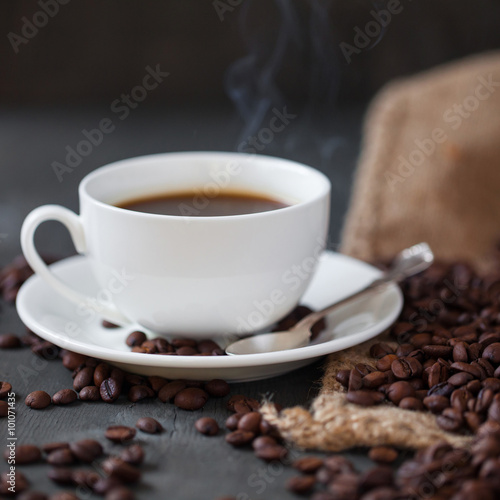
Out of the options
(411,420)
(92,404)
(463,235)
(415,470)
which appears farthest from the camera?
(463,235)

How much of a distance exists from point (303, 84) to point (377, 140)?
1.64 m

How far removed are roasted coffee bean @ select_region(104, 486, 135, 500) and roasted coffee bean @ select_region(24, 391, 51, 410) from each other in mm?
329

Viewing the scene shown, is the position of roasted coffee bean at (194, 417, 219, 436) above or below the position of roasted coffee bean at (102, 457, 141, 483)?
below

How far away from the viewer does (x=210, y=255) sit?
1.33m

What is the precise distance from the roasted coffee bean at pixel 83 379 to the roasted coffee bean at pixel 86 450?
23 cm

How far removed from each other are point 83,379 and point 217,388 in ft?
0.88

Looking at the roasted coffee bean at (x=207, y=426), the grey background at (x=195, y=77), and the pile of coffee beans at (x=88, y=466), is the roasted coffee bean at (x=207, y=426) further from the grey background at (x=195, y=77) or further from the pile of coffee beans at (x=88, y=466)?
the grey background at (x=195, y=77)

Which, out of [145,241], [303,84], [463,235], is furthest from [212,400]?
[303,84]

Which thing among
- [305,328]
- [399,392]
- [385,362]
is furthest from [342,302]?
[399,392]

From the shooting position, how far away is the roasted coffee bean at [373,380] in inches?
50.5

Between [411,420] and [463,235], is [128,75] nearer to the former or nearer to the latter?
[463,235]

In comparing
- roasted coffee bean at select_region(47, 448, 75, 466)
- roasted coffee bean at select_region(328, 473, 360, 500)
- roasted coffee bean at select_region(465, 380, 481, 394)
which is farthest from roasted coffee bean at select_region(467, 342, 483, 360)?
roasted coffee bean at select_region(47, 448, 75, 466)

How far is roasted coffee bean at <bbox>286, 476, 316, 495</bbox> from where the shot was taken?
1028mm

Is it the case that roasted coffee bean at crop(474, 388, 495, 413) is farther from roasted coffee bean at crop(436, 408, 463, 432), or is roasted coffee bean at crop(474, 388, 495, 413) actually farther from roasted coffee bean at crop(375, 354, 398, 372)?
roasted coffee bean at crop(375, 354, 398, 372)
